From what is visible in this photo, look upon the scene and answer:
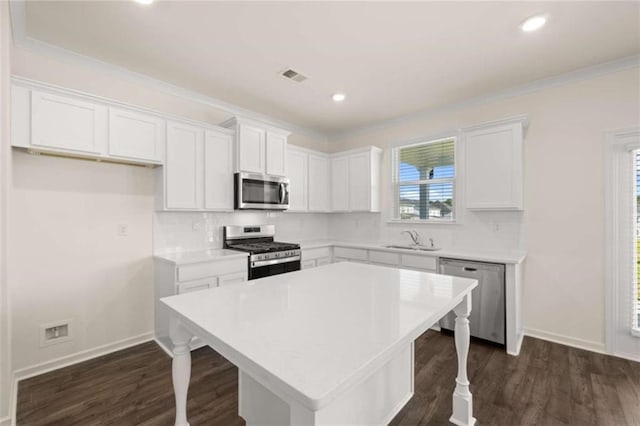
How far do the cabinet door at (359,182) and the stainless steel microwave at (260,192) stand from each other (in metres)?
1.12

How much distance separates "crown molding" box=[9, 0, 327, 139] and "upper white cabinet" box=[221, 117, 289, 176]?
0.36 m

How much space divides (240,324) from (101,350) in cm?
249

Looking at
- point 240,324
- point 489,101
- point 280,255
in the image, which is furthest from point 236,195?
point 489,101

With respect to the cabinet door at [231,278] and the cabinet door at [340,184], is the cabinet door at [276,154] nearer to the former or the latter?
the cabinet door at [340,184]

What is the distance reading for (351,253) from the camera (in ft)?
13.9

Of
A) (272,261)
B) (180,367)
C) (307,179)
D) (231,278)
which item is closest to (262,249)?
(272,261)

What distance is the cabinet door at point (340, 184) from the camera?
4609 mm

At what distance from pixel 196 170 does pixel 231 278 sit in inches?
47.6

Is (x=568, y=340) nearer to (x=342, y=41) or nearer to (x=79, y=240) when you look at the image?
(x=342, y=41)

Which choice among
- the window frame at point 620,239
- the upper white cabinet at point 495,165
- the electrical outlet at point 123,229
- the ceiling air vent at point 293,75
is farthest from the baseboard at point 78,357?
the window frame at point 620,239

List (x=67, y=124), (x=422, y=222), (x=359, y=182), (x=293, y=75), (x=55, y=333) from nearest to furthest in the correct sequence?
(x=67, y=124), (x=55, y=333), (x=293, y=75), (x=422, y=222), (x=359, y=182)

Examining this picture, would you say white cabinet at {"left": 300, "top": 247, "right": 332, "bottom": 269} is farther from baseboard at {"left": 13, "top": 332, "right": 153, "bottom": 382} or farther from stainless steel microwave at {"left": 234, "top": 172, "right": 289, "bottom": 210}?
baseboard at {"left": 13, "top": 332, "right": 153, "bottom": 382}

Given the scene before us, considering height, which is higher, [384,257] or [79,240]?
[79,240]

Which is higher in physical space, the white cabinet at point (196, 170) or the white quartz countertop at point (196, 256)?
the white cabinet at point (196, 170)
